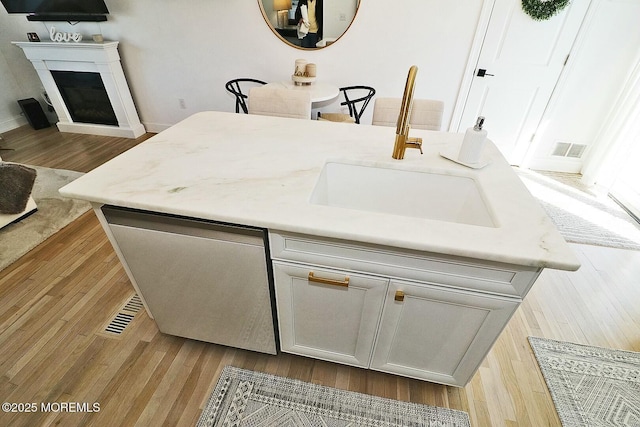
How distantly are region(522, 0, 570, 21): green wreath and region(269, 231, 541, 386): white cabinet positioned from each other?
294 cm

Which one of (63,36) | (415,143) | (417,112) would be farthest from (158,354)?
(63,36)

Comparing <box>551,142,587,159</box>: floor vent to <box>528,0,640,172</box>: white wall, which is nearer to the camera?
<box>528,0,640,172</box>: white wall

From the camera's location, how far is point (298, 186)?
1043 millimetres

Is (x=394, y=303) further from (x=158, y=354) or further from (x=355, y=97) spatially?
(x=355, y=97)

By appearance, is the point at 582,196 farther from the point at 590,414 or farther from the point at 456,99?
the point at 590,414

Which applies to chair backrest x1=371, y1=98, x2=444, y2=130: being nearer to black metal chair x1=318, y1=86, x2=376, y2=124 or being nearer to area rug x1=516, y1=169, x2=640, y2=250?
black metal chair x1=318, y1=86, x2=376, y2=124

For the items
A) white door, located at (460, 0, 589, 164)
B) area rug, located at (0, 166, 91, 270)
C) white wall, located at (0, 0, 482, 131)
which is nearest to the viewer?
area rug, located at (0, 166, 91, 270)

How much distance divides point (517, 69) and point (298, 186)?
3.02m

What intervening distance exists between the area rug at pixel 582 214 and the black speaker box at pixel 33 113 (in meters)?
6.12

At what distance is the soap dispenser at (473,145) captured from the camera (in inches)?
44.7

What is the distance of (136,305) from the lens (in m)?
1.72

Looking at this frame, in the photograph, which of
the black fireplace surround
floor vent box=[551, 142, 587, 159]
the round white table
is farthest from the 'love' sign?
floor vent box=[551, 142, 587, 159]

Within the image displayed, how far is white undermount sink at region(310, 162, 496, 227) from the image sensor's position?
120cm

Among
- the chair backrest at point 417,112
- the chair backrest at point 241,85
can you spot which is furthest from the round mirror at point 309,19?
the chair backrest at point 417,112
